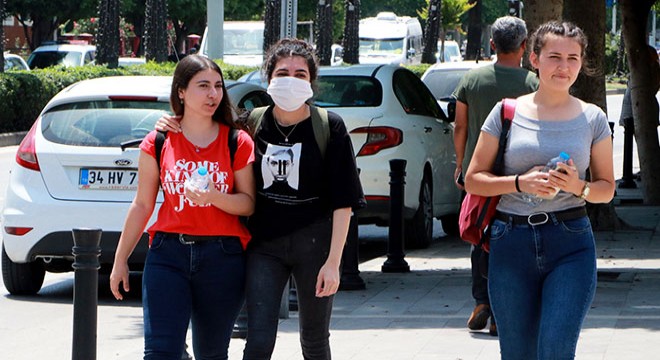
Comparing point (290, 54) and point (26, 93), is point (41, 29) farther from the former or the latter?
point (290, 54)

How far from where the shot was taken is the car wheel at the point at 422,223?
39.1 ft

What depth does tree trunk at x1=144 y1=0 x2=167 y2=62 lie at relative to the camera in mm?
39094

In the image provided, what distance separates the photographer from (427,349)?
730 cm

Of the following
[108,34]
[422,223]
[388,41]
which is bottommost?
[388,41]

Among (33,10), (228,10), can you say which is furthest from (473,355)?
(228,10)

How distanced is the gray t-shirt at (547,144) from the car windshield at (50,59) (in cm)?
3264

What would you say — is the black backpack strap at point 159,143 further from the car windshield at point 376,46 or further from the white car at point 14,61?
the car windshield at point 376,46

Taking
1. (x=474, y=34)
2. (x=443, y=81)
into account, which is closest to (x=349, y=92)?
(x=443, y=81)

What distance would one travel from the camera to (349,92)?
1173 cm

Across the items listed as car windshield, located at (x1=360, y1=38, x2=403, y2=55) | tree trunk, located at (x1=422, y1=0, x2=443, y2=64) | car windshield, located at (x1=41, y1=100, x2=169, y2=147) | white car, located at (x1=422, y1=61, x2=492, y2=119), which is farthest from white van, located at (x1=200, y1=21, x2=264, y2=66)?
car windshield, located at (x1=41, y1=100, x2=169, y2=147)

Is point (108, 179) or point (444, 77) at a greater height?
point (108, 179)

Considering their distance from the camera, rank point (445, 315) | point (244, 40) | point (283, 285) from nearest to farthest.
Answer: point (283, 285) < point (445, 315) < point (244, 40)

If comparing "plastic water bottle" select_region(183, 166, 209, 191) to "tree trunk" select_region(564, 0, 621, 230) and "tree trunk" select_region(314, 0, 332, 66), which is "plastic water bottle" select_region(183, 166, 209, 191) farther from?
"tree trunk" select_region(314, 0, 332, 66)

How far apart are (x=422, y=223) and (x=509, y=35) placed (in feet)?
15.1
